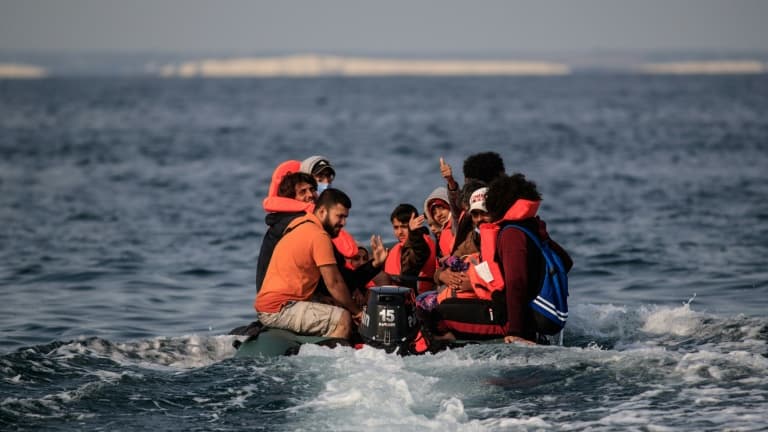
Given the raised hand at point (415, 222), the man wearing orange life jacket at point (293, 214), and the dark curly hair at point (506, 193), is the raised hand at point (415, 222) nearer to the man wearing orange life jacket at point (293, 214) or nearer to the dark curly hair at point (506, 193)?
the man wearing orange life jacket at point (293, 214)

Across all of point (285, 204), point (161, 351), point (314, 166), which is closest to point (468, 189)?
point (285, 204)

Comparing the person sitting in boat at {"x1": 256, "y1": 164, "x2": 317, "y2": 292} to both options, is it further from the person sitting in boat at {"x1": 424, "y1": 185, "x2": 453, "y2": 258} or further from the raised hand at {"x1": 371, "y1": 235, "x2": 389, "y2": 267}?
the person sitting in boat at {"x1": 424, "y1": 185, "x2": 453, "y2": 258}

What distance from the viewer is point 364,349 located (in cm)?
955

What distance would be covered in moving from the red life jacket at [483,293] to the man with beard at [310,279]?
0.95m

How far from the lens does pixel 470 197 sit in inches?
382

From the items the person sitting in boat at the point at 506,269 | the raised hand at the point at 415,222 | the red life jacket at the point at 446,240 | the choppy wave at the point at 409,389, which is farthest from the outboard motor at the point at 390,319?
the red life jacket at the point at 446,240

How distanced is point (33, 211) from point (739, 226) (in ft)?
49.2

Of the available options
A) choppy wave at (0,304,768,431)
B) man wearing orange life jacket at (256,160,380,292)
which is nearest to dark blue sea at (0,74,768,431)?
choppy wave at (0,304,768,431)

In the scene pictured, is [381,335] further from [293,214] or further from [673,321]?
[673,321]

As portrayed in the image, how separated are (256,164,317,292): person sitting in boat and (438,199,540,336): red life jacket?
64.2 inches

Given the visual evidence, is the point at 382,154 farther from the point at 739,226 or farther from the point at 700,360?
the point at 700,360

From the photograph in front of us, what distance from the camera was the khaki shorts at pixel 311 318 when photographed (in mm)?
9969

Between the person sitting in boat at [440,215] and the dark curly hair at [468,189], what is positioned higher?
the dark curly hair at [468,189]

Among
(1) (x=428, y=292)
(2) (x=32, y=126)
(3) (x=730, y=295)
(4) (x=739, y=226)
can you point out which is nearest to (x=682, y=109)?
(2) (x=32, y=126)
